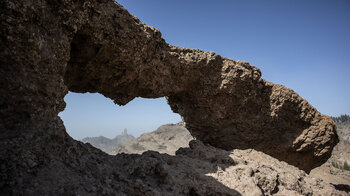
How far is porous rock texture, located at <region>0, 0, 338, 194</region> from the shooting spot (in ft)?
8.68

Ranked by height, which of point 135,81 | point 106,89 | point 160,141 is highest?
point 160,141

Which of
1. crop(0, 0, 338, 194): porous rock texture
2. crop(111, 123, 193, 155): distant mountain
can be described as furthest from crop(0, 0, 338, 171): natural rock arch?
crop(111, 123, 193, 155): distant mountain

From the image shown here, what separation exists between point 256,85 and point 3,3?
23.0 feet

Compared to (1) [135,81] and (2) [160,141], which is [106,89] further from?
(2) [160,141]

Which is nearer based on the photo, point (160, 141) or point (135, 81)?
point (135, 81)

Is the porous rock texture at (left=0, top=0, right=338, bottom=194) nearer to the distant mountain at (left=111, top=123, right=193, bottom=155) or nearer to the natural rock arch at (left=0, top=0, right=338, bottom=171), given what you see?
the natural rock arch at (left=0, top=0, right=338, bottom=171)

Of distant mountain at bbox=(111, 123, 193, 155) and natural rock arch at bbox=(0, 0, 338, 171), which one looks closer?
natural rock arch at bbox=(0, 0, 338, 171)

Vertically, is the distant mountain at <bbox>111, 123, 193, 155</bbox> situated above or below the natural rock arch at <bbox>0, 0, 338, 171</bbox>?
above

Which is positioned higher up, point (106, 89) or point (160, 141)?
point (160, 141)

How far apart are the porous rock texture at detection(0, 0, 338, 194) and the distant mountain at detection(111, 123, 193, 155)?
4149 centimetres

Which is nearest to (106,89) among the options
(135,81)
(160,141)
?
(135,81)

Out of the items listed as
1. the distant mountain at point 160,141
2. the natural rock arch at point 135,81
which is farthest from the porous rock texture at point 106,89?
the distant mountain at point 160,141

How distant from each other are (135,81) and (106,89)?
33.6 inches

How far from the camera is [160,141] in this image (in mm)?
54156
